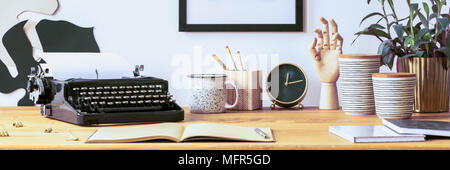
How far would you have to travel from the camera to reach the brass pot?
5.29 ft

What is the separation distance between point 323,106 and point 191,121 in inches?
19.5

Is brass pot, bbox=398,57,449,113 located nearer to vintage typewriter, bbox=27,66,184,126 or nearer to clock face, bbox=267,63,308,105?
clock face, bbox=267,63,308,105

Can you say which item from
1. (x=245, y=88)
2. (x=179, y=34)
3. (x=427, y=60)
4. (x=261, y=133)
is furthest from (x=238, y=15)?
(x=261, y=133)

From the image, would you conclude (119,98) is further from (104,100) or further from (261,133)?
(261,133)

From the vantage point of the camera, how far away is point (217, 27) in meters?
1.93

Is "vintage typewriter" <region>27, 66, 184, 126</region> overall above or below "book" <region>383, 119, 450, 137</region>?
above

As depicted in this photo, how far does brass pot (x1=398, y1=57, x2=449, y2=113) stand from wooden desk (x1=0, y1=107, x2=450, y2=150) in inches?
2.3

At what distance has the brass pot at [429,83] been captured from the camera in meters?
1.61

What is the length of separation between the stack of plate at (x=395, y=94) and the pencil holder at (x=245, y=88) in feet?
1.35

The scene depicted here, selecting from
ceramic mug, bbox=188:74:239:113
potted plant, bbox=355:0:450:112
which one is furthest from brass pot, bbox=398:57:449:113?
ceramic mug, bbox=188:74:239:113

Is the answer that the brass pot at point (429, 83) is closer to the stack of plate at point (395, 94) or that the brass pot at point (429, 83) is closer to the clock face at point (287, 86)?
the stack of plate at point (395, 94)

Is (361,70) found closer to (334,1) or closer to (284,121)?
(284,121)

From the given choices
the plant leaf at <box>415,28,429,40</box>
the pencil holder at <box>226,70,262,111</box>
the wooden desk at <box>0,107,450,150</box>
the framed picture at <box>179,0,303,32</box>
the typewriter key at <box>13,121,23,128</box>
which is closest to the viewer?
the wooden desk at <box>0,107,450,150</box>

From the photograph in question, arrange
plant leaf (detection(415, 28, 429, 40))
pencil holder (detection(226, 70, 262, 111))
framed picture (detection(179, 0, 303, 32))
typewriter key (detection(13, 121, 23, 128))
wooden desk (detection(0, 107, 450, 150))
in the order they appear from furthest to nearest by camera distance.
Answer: framed picture (detection(179, 0, 303, 32)) → pencil holder (detection(226, 70, 262, 111)) → plant leaf (detection(415, 28, 429, 40)) → typewriter key (detection(13, 121, 23, 128)) → wooden desk (detection(0, 107, 450, 150))
